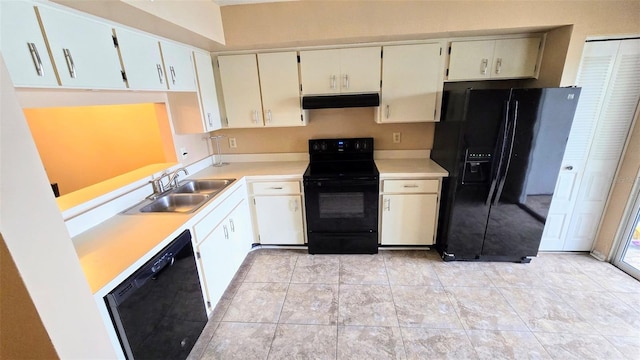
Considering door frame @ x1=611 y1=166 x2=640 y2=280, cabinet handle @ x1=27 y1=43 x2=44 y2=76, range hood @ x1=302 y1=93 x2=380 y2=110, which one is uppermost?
cabinet handle @ x1=27 y1=43 x2=44 y2=76

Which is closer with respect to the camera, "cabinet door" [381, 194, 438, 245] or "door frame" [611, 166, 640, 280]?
"door frame" [611, 166, 640, 280]

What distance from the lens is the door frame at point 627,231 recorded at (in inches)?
91.9

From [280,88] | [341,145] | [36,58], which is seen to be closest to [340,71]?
[280,88]

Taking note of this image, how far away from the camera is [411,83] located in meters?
2.59

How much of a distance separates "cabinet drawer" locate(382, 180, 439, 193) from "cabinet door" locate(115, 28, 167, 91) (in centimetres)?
209

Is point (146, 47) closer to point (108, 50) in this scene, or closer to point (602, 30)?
point (108, 50)

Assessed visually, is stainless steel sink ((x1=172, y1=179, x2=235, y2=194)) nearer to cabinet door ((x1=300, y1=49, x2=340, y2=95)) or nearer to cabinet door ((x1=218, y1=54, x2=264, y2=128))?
cabinet door ((x1=218, y1=54, x2=264, y2=128))

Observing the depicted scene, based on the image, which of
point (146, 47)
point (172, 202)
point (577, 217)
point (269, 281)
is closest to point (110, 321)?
point (172, 202)

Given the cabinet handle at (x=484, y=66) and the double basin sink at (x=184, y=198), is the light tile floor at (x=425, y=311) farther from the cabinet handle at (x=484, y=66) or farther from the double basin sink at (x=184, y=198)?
the cabinet handle at (x=484, y=66)

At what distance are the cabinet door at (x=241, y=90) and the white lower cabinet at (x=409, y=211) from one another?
155cm

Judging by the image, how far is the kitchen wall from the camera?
9.86ft

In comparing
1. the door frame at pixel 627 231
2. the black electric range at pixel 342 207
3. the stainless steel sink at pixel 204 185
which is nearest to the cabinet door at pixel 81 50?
the stainless steel sink at pixel 204 185

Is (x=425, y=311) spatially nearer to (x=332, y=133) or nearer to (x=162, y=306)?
(x=162, y=306)

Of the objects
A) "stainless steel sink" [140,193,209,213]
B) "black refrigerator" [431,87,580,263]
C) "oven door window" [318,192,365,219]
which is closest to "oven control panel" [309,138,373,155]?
"oven door window" [318,192,365,219]
